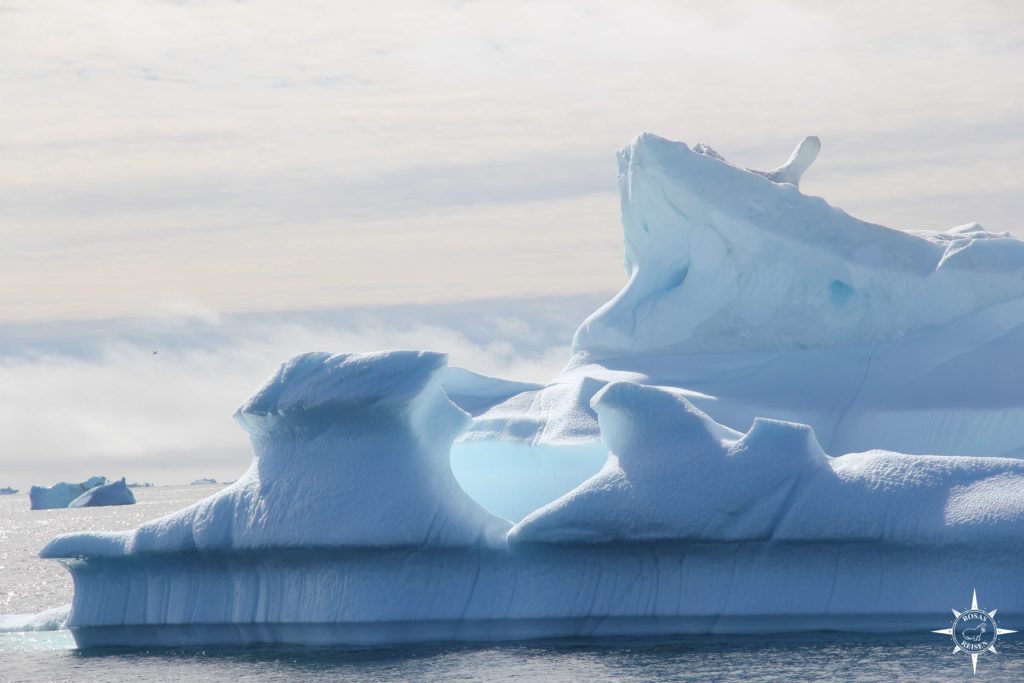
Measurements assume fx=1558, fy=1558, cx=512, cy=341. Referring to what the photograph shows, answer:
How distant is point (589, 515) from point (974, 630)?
3.84 meters

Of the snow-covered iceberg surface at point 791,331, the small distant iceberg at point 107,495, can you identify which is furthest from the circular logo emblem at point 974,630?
the small distant iceberg at point 107,495

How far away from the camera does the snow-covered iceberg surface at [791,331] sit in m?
20.8

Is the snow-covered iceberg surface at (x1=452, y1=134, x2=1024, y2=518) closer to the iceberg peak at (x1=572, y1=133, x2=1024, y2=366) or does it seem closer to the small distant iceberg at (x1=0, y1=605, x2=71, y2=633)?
the iceberg peak at (x1=572, y1=133, x2=1024, y2=366)

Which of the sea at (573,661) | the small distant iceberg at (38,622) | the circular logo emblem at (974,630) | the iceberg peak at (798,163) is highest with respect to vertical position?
the iceberg peak at (798,163)

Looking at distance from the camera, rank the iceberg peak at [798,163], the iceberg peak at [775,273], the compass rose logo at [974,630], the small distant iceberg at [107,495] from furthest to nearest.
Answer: the small distant iceberg at [107,495] → the iceberg peak at [798,163] → the iceberg peak at [775,273] → the compass rose logo at [974,630]

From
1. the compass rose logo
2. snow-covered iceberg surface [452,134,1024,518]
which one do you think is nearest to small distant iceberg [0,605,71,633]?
snow-covered iceberg surface [452,134,1024,518]

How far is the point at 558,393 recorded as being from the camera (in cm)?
2178

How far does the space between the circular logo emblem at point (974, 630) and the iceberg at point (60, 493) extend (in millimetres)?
57173

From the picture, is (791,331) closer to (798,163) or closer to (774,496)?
(798,163)

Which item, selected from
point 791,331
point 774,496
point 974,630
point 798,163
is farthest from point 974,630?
point 798,163

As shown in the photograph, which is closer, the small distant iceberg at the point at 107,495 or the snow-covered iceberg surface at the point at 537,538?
the snow-covered iceberg surface at the point at 537,538

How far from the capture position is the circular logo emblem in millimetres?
14680

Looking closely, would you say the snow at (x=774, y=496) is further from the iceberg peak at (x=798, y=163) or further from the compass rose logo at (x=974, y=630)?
the iceberg peak at (x=798, y=163)

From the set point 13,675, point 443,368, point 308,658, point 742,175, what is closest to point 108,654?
point 13,675
